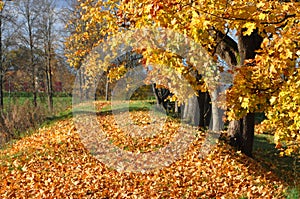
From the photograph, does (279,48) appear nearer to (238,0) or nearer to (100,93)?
(238,0)

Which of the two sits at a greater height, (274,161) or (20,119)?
(20,119)

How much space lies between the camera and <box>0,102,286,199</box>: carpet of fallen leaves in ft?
21.5

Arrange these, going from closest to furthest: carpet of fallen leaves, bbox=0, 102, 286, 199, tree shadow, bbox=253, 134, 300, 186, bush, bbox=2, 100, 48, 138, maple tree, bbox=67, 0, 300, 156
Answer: maple tree, bbox=67, 0, 300, 156 → carpet of fallen leaves, bbox=0, 102, 286, 199 → tree shadow, bbox=253, 134, 300, 186 → bush, bbox=2, 100, 48, 138

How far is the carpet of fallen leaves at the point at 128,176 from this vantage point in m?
6.55

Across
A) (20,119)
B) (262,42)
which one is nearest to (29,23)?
(20,119)

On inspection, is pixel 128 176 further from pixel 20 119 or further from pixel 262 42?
pixel 20 119

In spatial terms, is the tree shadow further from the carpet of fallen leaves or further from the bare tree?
the bare tree

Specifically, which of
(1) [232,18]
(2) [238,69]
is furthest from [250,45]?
(1) [232,18]

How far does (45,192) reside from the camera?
6801 millimetres

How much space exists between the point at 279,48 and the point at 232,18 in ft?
3.28

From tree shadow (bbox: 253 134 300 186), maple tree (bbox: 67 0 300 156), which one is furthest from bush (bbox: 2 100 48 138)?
tree shadow (bbox: 253 134 300 186)

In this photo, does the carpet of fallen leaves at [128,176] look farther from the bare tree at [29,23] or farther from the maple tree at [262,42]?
the bare tree at [29,23]

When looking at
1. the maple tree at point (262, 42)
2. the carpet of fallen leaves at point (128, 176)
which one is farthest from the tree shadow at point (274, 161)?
the maple tree at point (262, 42)

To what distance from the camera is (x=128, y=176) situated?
7621 mm
